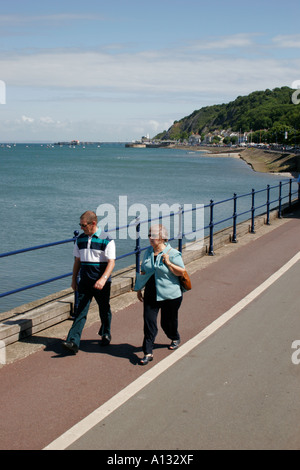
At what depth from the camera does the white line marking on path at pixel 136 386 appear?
4355 mm

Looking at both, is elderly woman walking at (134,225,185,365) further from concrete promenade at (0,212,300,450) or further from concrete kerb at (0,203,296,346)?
concrete kerb at (0,203,296,346)

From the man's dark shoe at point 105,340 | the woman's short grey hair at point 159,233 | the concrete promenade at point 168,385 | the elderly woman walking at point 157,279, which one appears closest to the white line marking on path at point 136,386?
the concrete promenade at point 168,385

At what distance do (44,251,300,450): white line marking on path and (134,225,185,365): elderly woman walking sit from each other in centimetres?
25

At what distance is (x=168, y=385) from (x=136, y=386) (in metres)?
0.31

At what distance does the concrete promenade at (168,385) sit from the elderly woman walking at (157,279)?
13.9 inches

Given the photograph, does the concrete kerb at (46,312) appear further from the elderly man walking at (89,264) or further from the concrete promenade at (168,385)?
the elderly man walking at (89,264)

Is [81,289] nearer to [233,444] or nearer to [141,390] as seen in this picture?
[141,390]

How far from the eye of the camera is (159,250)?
19.2 ft

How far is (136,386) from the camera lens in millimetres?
5289

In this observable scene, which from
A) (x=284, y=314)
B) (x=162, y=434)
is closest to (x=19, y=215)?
(x=284, y=314)

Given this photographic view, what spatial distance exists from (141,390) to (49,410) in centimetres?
89

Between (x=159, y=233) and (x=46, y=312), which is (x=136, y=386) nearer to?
(x=159, y=233)

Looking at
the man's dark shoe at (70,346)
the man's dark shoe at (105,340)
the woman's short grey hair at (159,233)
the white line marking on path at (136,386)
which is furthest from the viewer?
the man's dark shoe at (105,340)

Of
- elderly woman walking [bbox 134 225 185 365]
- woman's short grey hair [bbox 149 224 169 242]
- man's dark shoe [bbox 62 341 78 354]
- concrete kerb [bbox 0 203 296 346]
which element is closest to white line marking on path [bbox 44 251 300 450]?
elderly woman walking [bbox 134 225 185 365]
